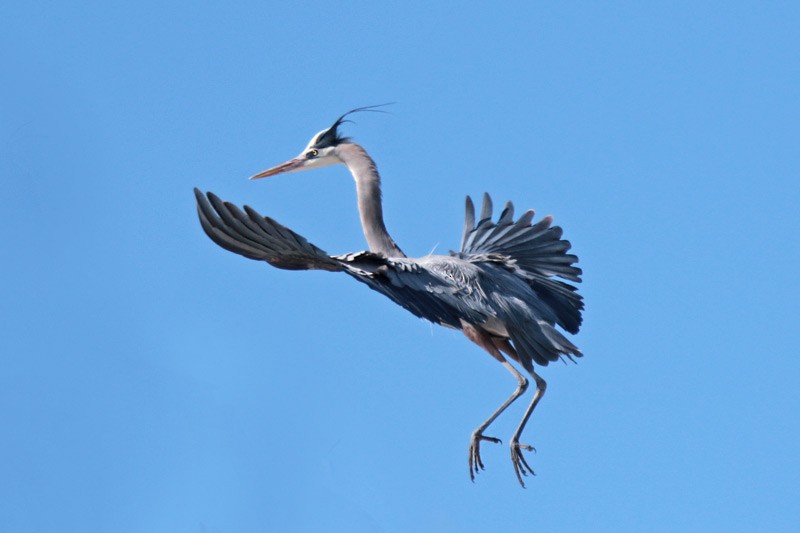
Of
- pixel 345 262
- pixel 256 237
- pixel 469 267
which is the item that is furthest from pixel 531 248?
pixel 256 237

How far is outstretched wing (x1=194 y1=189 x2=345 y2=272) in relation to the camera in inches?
328

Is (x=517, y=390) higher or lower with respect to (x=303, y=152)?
lower

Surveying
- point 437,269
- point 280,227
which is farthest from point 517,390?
point 280,227

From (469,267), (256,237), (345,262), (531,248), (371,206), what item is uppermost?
(531,248)

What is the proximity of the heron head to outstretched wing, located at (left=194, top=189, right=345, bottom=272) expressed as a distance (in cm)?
266

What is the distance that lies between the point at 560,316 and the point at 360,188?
6.13 feet

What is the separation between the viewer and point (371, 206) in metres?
10.9

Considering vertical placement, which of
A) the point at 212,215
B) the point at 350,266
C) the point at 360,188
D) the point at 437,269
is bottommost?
the point at 212,215

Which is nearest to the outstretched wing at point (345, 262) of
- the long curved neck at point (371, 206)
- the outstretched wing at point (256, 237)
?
the outstretched wing at point (256, 237)

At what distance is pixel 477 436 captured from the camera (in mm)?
10227

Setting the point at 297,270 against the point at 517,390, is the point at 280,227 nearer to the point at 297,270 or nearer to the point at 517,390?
the point at 297,270

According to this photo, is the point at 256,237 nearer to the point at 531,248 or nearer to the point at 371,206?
the point at 371,206

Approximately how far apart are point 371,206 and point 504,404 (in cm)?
183

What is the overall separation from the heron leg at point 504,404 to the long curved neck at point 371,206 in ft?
2.90
